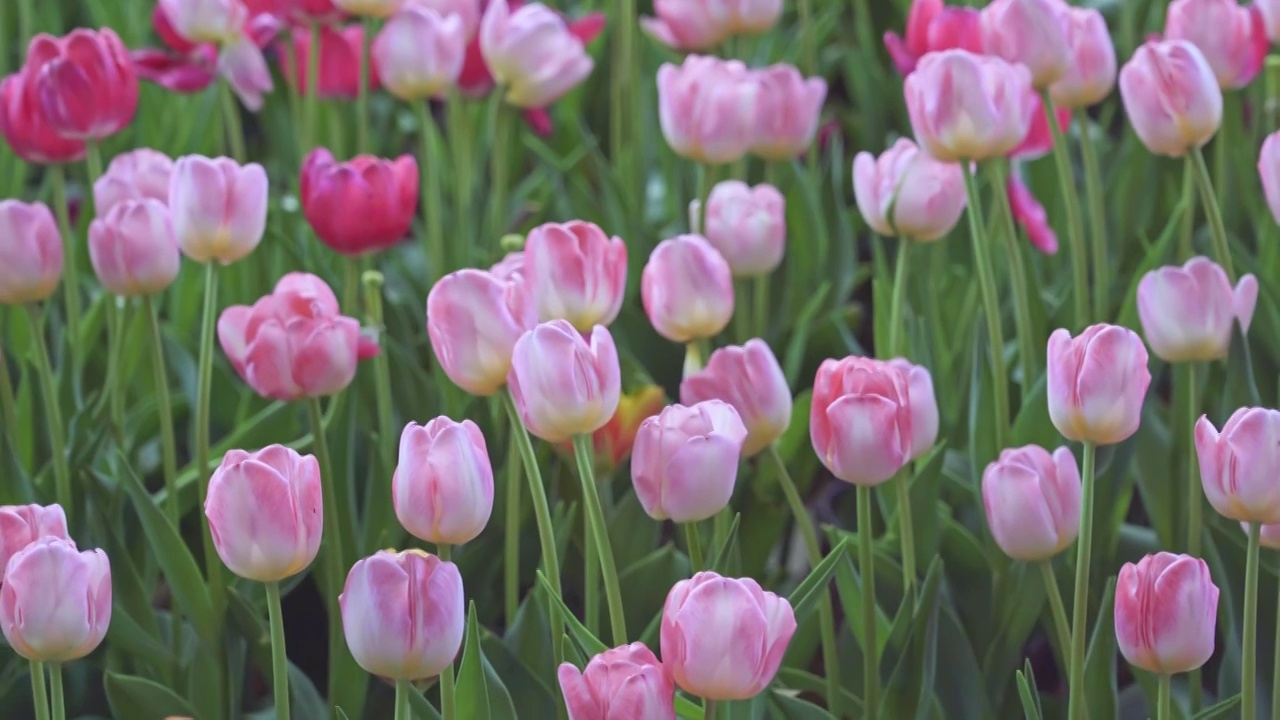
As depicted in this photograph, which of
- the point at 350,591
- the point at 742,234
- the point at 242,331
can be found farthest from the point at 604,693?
the point at 742,234

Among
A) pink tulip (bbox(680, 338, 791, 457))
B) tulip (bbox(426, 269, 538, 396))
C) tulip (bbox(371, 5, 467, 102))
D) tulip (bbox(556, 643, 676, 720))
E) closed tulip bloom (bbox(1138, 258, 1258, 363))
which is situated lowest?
tulip (bbox(556, 643, 676, 720))

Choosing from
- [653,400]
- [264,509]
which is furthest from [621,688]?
[653,400]

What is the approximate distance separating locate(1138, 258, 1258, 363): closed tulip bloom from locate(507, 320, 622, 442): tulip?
1.03 feet

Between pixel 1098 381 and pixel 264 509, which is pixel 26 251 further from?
pixel 1098 381

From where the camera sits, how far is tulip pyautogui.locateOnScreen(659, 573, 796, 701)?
544mm

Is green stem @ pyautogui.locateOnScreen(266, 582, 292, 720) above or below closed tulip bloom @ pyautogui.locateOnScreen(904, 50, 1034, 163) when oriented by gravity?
below

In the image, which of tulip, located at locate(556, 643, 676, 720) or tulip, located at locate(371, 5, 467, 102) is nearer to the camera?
tulip, located at locate(556, 643, 676, 720)

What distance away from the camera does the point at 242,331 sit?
0.85 m

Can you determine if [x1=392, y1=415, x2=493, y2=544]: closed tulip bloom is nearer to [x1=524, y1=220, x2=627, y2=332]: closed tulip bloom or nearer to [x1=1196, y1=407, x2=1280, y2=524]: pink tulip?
[x1=524, y1=220, x2=627, y2=332]: closed tulip bloom

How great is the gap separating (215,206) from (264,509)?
0.29 m

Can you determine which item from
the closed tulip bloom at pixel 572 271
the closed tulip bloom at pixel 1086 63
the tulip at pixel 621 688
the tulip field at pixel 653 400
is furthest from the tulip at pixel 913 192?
the tulip at pixel 621 688

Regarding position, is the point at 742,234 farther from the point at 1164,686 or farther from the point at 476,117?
the point at 476,117

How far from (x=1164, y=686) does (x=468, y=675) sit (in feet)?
0.93

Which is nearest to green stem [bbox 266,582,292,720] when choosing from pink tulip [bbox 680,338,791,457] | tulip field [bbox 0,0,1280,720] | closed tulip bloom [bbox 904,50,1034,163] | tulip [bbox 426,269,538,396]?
tulip field [bbox 0,0,1280,720]
